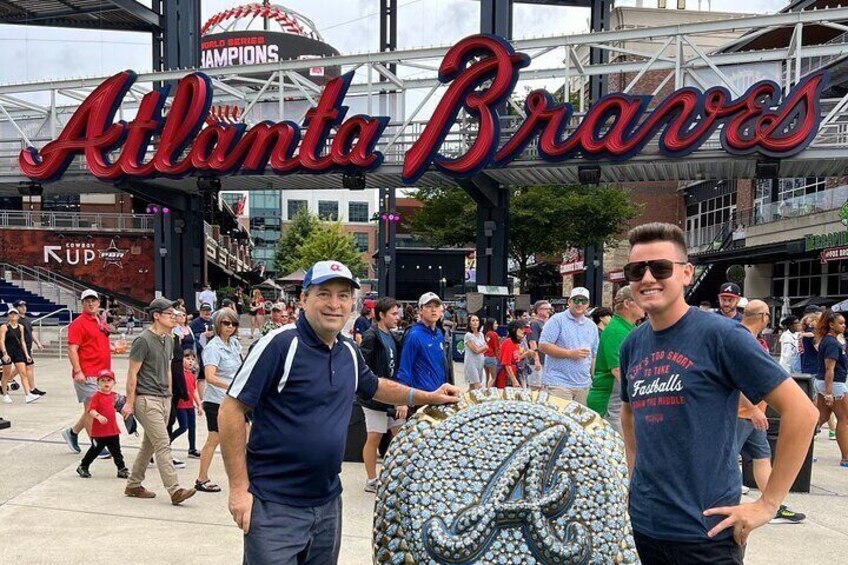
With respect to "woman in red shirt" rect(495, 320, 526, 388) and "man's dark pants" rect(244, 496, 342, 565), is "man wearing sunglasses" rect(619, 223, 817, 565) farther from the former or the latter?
"woman in red shirt" rect(495, 320, 526, 388)

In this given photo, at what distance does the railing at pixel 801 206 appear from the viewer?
2111cm

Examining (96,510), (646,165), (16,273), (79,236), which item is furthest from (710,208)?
(96,510)

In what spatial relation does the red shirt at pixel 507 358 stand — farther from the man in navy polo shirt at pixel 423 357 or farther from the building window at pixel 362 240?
the building window at pixel 362 240

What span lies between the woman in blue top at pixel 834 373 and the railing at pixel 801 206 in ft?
50.4

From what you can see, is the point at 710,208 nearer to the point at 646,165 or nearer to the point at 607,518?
the point at 646,165

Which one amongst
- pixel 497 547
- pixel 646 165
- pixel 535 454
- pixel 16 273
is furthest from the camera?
pixel 16 273

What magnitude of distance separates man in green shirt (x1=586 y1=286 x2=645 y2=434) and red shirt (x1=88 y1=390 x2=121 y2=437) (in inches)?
157

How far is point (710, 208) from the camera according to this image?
114 feet

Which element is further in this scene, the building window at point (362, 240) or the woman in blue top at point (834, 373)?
the building window at point (362, 240)

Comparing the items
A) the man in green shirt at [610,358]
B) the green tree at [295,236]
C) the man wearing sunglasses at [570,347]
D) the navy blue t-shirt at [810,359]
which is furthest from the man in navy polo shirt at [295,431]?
the green tree at [295,236]

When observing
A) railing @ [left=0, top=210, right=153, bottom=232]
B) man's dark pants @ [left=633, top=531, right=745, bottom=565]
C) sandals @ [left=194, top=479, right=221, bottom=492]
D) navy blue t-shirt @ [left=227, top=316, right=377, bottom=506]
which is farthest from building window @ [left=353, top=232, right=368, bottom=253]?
man's dark pants @ [left=633, top=531, right=745, bottom=565]

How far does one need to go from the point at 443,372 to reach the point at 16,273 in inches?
1034

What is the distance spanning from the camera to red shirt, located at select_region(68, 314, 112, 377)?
6750mm

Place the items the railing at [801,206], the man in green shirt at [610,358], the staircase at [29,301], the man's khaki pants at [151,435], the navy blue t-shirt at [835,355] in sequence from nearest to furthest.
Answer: the man in green shirt at [610,358] → the man's khaki pants at [151,435] → the navy blue t-shirt at [835,355] → the railing at [801,206] → the staircase at [29,301]
